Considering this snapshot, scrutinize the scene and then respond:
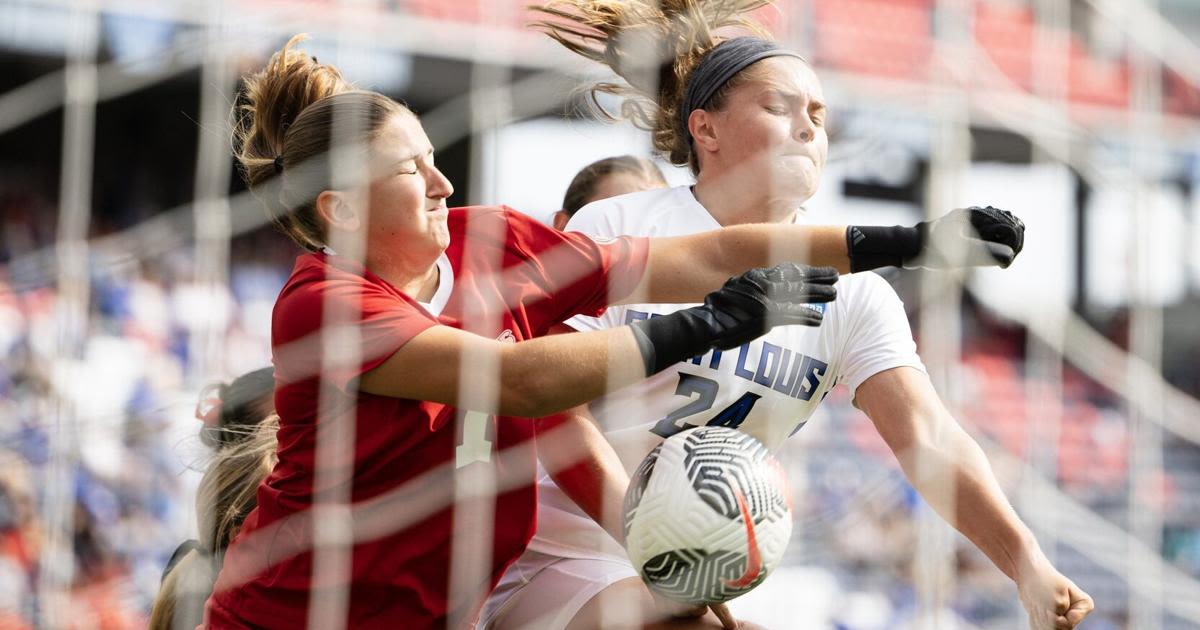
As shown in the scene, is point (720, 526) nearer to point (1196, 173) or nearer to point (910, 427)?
point (910, 427)

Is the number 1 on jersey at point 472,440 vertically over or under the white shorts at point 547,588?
over

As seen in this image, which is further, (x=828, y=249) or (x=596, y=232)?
(x=596, y=232)

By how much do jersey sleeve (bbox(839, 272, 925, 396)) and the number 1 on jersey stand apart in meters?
0.65

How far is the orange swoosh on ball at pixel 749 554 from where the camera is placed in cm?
175

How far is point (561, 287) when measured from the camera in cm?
193

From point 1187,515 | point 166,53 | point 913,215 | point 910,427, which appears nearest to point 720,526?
point 910,427

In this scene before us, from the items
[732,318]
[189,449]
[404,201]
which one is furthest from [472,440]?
[189,449]

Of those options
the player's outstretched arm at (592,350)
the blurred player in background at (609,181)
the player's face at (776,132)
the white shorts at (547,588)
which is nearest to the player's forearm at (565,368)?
the player's outstretched arm at (592,350)

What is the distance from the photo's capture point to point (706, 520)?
1.74 m

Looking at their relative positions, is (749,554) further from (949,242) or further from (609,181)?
(609,181)

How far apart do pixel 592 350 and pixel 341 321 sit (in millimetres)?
318

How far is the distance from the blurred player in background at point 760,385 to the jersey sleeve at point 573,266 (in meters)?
0.13

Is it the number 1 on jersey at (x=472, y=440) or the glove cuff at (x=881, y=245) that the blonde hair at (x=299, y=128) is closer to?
the number 1 on jersey at (x=472, y=440)

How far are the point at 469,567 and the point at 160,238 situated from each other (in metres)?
5.40
